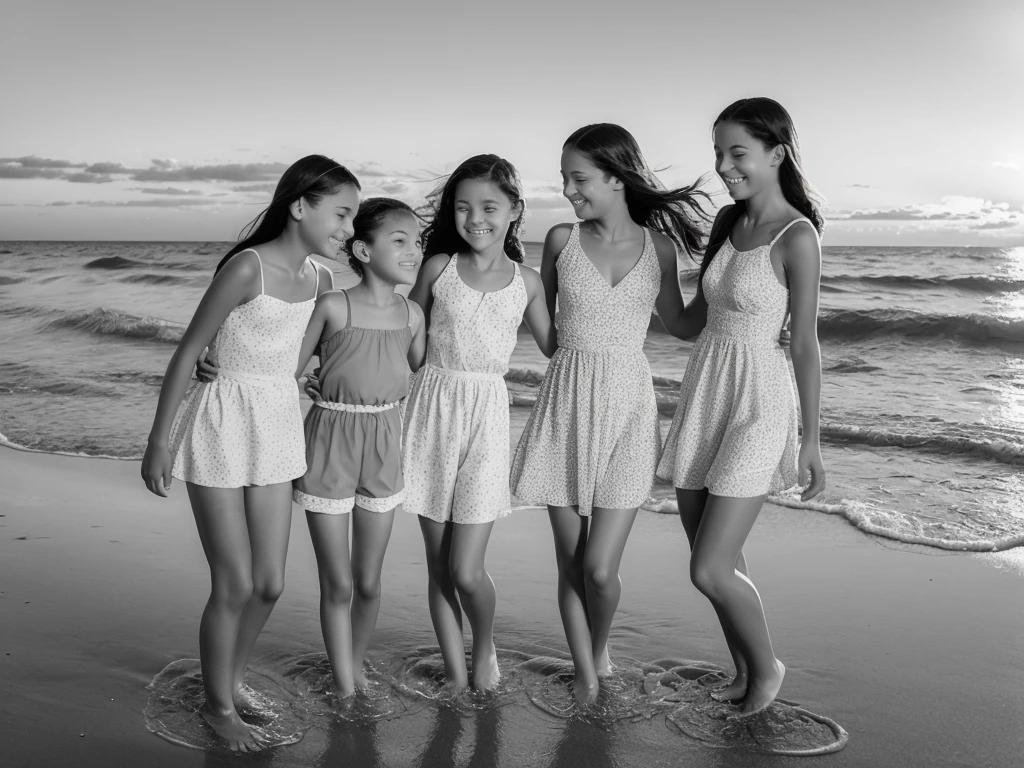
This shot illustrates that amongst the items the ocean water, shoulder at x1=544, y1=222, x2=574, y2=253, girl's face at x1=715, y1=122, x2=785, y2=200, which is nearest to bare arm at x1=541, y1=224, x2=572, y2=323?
shoulder at x1=544, y1=222, x2=574, y2=253

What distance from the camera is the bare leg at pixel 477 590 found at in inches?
125

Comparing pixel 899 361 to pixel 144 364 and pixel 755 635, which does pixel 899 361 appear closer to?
pixel 144 364

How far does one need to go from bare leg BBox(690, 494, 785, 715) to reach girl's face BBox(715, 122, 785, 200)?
97cm

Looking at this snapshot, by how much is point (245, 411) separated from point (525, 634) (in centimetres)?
151

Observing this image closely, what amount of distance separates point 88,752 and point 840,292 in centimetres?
1809

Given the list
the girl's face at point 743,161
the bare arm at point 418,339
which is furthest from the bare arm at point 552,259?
the girl's face at point 743,161

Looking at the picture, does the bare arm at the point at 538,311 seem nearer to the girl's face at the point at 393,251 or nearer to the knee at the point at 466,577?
the girl's face at the point at 393,251

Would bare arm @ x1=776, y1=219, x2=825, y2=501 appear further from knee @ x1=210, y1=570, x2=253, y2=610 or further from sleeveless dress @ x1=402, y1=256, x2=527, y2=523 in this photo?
knee @ x1=210, y1=570, x2=253, y2=610

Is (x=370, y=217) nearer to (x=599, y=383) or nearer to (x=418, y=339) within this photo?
(x=418, y=339)

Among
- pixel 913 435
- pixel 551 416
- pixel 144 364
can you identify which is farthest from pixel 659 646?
pixel 144 364

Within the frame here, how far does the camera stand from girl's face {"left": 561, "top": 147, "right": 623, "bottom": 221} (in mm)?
3193

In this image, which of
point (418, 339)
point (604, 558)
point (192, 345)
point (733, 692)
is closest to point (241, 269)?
point (192, 345)

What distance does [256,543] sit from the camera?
2.94 m

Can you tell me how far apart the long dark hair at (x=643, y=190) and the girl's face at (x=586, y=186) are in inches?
0.8
